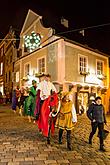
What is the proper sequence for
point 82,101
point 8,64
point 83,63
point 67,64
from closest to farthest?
point 67,64
point 82,101
point 83,63
point 8,64

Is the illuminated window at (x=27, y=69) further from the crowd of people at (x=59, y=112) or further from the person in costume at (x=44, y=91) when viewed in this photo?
the crowd of people at (x=59, y=112)

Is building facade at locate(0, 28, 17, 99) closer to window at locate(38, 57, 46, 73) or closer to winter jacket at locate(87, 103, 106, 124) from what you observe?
window at locate(38, 57, 46, 73)

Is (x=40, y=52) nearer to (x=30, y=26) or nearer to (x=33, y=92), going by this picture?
(x=30, y=26)

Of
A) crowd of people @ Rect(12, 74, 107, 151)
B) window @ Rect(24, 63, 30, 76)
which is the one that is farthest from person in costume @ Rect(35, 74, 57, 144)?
window @ Rect(24, 63, 30, 76)

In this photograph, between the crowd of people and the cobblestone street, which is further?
the crowd of people

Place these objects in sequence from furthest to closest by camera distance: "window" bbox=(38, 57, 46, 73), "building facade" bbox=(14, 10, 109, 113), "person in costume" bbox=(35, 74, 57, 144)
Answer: "window" bbox=(38, 57, 46, 73), "building facade" bbox=(14, 10, 109, 113), "person in costume" bbox=(35, 74, 57, 144)

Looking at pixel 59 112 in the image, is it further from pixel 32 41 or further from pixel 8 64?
pixel 8 64

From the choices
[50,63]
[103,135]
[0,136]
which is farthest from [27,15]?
[103,135]

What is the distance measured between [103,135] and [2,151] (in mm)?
2743

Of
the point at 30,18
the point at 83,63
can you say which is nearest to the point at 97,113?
the point at 83,63

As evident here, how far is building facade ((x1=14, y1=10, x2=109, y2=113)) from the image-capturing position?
1841cm

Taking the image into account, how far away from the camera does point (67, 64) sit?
18.6 m

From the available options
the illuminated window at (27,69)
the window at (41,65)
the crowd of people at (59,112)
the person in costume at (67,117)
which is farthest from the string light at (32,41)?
the illuminated window at (27,69)

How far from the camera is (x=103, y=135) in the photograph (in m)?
6.95
